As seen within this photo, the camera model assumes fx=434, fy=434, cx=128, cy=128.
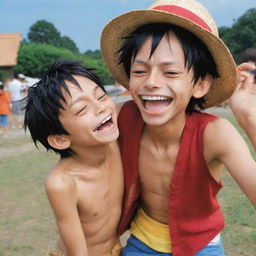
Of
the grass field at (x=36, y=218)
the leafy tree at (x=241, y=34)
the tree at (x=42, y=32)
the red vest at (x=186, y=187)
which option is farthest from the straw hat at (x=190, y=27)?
the tree at (x=42, y=32)

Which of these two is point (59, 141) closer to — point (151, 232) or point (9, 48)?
point (151, 232)

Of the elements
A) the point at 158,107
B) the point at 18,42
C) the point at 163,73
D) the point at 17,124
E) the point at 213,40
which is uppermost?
the point at 213,40

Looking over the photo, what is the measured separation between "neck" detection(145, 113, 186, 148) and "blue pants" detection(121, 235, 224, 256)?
55 cm

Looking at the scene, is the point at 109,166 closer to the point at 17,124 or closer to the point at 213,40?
the point at 213,40

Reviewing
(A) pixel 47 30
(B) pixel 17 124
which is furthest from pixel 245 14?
(A) pixel 47 30

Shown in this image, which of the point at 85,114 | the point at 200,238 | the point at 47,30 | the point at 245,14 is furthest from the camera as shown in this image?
the point at 47,30

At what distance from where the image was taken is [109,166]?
227 cm

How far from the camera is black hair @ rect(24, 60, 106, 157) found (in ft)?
6.82

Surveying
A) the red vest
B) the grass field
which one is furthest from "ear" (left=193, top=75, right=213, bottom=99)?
the grass field

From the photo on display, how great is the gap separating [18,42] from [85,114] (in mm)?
28922

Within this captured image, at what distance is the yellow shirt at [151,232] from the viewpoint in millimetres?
2238

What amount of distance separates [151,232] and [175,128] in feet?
1.90

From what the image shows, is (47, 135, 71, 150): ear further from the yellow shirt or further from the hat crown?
the hat crown

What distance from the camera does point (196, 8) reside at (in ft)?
6.56
